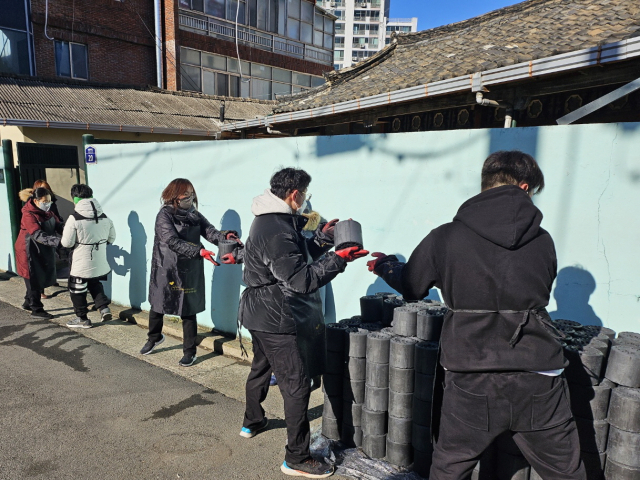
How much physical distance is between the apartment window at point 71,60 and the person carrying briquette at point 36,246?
12.3 m

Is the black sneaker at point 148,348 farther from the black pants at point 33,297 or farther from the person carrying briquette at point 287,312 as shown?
the person carrying briquette at point 287,312

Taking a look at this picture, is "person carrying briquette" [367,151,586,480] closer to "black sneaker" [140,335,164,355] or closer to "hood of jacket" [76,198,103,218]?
"black sneaker" [140,335,164,355]

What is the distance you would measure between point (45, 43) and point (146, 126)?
22.4ft

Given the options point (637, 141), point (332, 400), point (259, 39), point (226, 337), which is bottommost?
point (226, 337)

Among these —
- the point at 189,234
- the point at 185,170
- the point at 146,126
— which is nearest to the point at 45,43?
the point at 146,126

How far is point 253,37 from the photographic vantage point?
21.5 meters

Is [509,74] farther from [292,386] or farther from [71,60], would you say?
[71,60]

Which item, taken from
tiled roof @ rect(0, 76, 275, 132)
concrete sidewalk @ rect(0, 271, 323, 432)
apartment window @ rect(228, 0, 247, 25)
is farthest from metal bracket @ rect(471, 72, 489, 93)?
apartment window @ rect(228, 0, 247, 25)

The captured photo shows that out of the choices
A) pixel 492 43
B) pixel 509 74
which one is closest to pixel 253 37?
pixel 492 43

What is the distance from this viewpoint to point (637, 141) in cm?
286

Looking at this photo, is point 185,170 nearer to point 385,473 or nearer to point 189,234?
point 189,234

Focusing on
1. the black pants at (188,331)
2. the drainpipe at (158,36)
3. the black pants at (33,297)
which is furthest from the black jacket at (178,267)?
the drainpipe at (158,36)

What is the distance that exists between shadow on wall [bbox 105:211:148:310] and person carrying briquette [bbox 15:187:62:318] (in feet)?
2.95

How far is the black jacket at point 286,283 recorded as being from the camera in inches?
108
